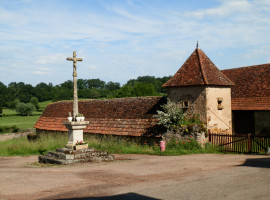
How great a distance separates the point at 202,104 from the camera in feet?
55.1

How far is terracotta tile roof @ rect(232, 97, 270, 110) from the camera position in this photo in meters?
19.8

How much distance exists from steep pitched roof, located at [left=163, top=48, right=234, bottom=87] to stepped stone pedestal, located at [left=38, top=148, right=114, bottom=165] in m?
7.31

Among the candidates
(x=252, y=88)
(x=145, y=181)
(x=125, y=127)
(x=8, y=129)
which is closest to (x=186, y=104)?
(x=125, y=127)

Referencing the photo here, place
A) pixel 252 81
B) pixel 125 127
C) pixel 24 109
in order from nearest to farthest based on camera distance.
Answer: pixel 125 127
pixel 252 81
pixel 24 109

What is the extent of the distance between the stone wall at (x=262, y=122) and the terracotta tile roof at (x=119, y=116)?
22.6ft

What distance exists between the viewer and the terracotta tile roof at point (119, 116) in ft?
62.6

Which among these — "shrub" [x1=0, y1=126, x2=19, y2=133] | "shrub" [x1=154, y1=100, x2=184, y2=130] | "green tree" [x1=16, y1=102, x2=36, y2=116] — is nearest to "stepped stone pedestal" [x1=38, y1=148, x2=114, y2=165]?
"shrub" [x1=154, y1=100, x2=184, y2=130]

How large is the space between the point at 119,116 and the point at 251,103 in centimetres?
982

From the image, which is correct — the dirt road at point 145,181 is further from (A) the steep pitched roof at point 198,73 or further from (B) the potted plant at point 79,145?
(A) the steep pitched roof at point 198,73

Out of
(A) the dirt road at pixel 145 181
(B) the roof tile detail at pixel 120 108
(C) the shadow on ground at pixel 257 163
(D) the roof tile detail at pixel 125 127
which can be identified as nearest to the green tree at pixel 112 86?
(B) the roof tile detail at pixel 120 108

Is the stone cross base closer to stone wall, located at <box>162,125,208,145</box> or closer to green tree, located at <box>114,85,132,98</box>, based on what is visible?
stone wall, located at <box>162,125,208,145</box>

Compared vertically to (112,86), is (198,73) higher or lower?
lower

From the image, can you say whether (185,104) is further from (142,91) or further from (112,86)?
(112,86)

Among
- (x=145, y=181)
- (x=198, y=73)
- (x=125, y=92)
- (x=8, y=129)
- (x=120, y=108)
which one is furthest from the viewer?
(x=125, y=92)
